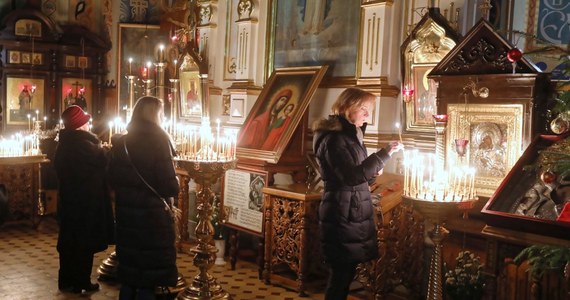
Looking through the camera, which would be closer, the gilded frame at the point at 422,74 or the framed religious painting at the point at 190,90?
the gilded frame at the point at 422,74

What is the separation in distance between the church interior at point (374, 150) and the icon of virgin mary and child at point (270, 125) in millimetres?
15

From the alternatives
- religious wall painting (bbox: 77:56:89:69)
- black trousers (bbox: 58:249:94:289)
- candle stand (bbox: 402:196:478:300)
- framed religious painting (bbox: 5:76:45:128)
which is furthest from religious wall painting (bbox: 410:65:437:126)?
religious wall painting (bbox: 77:56:89:69)

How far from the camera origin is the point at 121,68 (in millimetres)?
10250

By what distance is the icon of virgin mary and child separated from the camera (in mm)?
5816

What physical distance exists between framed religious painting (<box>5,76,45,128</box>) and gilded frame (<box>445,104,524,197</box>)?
7213 millimetres

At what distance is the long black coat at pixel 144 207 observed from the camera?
3854 millimetres

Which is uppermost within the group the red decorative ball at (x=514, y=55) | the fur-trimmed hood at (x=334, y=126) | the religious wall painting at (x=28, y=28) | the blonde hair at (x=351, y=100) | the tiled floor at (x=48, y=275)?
the religious wall painting at (x=28, y=28)

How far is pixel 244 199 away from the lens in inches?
241

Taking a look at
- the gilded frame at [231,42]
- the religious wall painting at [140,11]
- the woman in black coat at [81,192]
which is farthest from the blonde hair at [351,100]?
the religious wall painting at [140,11]

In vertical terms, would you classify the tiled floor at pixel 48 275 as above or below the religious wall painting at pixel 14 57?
below

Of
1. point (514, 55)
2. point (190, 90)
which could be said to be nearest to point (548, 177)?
point (514, 55)

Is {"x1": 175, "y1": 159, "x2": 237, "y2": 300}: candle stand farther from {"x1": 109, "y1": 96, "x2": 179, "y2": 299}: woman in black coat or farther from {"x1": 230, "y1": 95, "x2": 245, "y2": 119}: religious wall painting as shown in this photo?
{"x1": 230, "y1": 95, "x2": 245, "y2": 119}: religious wall painting

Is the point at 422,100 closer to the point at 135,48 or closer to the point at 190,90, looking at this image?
the point at 190,90

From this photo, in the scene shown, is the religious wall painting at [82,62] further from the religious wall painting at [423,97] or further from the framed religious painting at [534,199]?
the framed religious painting at [534,199]
